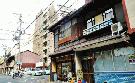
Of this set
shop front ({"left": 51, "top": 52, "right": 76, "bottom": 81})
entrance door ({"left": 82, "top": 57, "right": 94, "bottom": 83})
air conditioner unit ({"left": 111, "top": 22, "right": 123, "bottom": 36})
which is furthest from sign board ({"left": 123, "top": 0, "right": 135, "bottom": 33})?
shop front ({"left": 51, "top": 52, "right": 76, "bottom": 81})

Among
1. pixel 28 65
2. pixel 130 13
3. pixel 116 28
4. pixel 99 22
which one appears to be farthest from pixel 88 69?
pixel 28 65

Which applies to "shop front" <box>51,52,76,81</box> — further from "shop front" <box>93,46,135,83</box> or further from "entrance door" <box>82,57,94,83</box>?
"shop front" <box>93,46,135,83</box>

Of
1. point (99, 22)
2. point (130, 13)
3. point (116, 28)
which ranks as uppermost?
point (99, 22)

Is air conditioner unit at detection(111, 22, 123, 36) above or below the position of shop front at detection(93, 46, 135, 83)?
above

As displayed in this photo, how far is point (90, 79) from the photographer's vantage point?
20.7 m

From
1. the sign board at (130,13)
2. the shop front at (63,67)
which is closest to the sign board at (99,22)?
the sign board at (130,13)

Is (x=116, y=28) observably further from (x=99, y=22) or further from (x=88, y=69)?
(x=88, y=69)

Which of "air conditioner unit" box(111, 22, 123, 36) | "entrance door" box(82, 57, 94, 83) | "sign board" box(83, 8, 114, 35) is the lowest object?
"entrance door" box(82, 57, 94, 83)

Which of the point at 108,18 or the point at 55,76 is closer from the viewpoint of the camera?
the point at 108,18

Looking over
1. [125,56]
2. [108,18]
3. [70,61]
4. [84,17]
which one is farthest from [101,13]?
[70,61]

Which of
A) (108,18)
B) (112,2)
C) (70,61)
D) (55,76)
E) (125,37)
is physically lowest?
(55,76)

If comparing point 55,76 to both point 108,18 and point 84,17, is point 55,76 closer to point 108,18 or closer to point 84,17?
point 84,17

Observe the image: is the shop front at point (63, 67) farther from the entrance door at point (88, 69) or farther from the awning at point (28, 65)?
the awning at point (28, 65)

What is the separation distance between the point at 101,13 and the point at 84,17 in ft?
10.6
